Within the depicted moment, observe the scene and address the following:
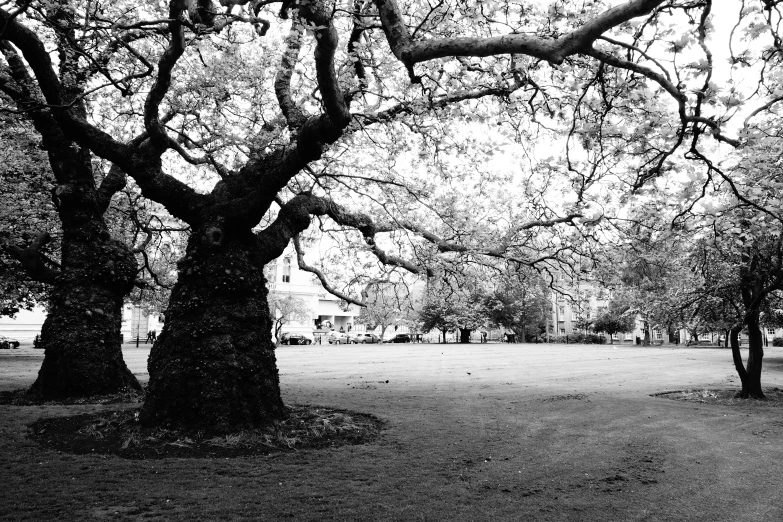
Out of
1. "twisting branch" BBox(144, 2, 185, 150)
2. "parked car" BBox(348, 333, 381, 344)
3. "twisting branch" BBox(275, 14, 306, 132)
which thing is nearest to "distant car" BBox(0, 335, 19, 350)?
"parked car" BBox(348, 333, 381, 344)

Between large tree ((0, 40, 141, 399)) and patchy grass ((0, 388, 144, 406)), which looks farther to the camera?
large tree ((0, 40, 141, 399))

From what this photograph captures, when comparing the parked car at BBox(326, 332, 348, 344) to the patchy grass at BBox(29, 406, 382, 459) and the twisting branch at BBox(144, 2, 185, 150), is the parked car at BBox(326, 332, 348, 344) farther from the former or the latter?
the twisting branch at BBox(144, 2, 185, 150)

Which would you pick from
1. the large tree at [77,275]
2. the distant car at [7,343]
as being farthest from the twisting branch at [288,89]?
the distant car at [7,343]

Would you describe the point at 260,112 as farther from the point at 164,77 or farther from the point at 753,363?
the point at 753,363

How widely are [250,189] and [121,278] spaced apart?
5032 millimetres

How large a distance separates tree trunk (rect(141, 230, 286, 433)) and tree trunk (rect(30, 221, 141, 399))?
3902mm

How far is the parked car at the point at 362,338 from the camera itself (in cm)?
7256

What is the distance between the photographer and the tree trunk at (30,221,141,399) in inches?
460

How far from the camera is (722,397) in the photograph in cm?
1612

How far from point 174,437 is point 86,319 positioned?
18.3 ft

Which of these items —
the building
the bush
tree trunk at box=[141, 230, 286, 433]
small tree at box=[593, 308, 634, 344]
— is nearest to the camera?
tree trunk at box=[141, 230, 286, 433]

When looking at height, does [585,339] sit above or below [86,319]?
below

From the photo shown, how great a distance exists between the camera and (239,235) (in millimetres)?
9484

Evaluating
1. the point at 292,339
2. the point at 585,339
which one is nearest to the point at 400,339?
the point at 292,339
